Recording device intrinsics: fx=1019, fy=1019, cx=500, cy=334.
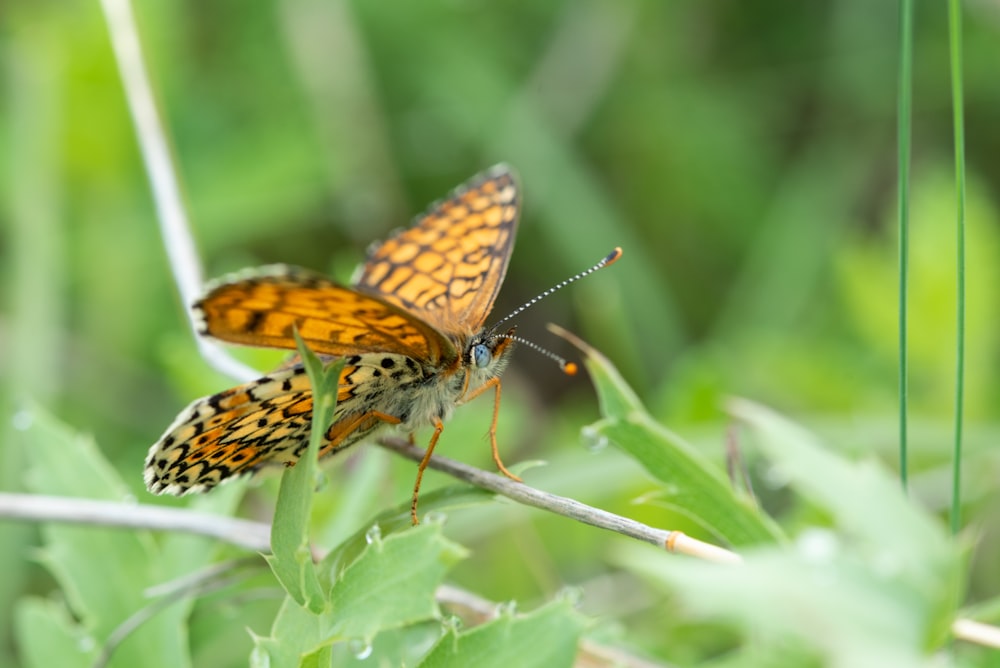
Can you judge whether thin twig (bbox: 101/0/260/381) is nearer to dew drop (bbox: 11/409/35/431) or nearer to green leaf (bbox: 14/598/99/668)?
dew drop (bbox: 11/409/35/431)

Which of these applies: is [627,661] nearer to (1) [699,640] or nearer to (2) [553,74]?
(1) [699,640]

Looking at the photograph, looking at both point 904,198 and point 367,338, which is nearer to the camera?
point 904,198

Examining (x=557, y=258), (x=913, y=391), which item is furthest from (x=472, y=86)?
(x=913, y=391)

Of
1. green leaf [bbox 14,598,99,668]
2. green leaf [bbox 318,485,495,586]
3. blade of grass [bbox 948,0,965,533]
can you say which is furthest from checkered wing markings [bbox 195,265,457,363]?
blade of grass [bbox 948,0,965,533]

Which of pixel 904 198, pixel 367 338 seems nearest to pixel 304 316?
pixel 367 338

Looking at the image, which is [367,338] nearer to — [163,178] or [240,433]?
[240,433]

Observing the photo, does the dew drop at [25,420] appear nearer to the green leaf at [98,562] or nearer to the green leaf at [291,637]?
the green leaf at [98,562]
